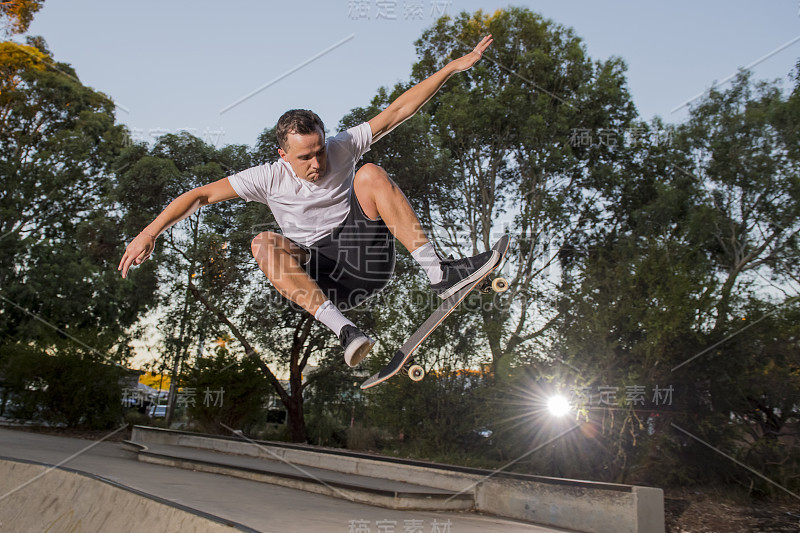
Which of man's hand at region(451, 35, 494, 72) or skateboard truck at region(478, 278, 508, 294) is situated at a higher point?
man's hand at region(451, 35, 494, 72)

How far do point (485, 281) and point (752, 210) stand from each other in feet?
58.7

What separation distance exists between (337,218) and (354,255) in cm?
27

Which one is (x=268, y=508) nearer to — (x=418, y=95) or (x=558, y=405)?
(x=418, y=95)

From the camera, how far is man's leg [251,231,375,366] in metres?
3.73

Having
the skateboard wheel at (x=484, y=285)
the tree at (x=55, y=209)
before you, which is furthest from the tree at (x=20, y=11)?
the skateboard wheel at (x=484, y=285)

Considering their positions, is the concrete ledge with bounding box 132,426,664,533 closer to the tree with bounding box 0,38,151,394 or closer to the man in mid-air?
the man in mid-air

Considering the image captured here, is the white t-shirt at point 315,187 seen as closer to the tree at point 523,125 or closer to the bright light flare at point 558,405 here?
the bright light flare at point 558,405

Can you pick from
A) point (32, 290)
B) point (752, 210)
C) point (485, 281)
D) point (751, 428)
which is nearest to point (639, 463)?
point (751, 428)

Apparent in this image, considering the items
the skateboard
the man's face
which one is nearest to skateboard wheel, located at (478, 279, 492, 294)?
the skateboard

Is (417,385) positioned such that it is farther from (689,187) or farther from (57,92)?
(57,92)

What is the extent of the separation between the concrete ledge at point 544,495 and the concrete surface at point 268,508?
43 cm

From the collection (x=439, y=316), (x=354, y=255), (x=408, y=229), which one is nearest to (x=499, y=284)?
(x=439, y=316)

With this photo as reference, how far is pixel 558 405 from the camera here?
1087 cm

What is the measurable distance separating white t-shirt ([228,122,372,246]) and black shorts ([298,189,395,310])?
87 millimetres
